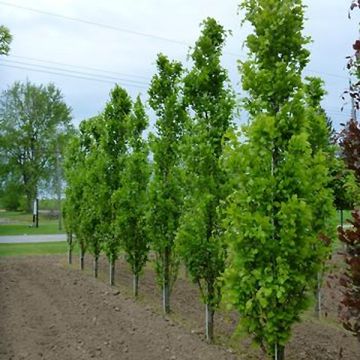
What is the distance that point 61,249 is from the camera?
17.9 meters

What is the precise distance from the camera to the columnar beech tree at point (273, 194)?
5352 mm

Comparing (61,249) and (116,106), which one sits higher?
(116,106)

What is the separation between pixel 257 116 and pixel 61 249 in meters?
13.5

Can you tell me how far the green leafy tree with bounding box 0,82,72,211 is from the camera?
110 ft

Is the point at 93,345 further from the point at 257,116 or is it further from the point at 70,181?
the point at 70,181

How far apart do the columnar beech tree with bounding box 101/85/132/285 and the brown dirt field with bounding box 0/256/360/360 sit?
160 cm

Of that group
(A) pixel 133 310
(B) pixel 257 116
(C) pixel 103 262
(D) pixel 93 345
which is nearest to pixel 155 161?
(A) pixel 133 310

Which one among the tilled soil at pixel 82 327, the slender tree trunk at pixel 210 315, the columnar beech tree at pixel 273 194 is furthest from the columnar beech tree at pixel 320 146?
the tilled soil at pixel 82 327

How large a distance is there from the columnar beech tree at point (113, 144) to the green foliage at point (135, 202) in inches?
42.2

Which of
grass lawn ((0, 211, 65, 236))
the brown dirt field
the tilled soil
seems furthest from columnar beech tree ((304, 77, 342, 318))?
grass lawn ((0, 211, 65, 236))

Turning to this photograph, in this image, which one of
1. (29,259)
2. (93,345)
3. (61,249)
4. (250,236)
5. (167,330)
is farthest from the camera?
(61,249)

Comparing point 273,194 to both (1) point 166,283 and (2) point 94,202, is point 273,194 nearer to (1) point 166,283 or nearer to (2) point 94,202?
(1) point 166,283

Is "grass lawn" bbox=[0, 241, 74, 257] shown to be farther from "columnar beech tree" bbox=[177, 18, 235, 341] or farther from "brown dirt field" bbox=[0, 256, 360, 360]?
"columnar beech tree" bbox=[177, 18, 235, 341]

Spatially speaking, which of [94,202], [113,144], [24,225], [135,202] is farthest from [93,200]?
[24,225]
